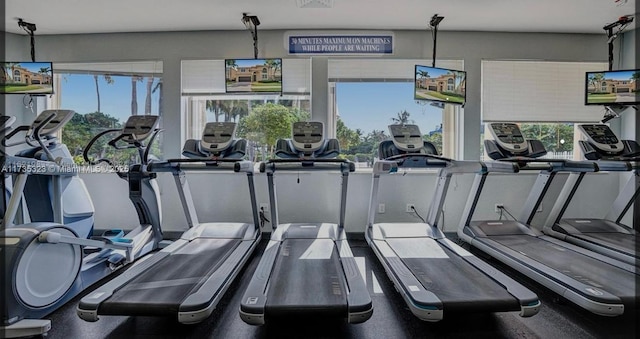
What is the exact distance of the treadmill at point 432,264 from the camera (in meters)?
2.04

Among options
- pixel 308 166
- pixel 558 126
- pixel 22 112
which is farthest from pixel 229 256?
pixel 558 126

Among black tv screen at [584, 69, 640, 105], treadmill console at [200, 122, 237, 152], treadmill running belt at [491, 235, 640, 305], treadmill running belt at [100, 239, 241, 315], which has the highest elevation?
Answer: black tv screen at [584, 69, 640, 105]

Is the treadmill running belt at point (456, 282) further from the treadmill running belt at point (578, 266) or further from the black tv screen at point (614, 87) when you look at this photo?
the black tv screen at point (614, 87)

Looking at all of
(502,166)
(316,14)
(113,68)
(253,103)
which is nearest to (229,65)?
(253,103)

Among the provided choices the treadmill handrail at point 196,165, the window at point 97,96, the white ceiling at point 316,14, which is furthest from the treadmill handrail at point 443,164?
the window at point 97,96

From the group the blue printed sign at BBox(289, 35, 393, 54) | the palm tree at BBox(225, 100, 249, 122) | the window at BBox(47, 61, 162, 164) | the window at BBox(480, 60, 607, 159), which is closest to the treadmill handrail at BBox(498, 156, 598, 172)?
the window at BBox(480, 60, 607, 159)

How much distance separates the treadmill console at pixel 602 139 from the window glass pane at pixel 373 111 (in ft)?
5.42

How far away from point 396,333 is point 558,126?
409 cm

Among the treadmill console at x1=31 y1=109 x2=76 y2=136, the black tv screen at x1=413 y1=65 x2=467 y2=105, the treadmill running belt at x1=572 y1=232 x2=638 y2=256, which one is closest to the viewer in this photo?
the treadmill console at x1=31 y1=109 x2=76 y2=136

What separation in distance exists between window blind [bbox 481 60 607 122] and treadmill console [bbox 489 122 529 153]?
2.45 feet

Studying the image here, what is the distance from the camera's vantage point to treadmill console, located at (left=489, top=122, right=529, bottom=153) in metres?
3.51

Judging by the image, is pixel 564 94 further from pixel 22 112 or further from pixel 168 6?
pixel 22 112

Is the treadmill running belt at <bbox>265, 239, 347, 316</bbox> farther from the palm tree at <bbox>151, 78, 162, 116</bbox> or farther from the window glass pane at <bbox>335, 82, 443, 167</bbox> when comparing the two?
the palm tree at <bbox>151, 78, 162, 116</bbox>

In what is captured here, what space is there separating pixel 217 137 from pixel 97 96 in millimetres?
2351
